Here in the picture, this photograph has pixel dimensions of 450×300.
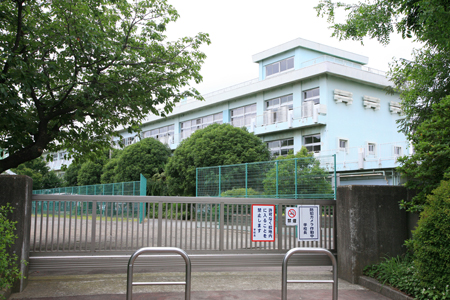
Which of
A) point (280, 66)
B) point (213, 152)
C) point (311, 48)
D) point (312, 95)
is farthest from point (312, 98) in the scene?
point (213, 152)

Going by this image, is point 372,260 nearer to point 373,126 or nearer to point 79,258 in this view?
point 79,258

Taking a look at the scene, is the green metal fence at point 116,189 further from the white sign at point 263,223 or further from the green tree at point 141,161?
the white sign at point 263,223

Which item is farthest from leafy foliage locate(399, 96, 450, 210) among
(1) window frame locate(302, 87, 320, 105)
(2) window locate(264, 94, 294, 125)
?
(2) window locate(264, 94, 294, 125)

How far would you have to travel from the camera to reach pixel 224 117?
32.8 meters

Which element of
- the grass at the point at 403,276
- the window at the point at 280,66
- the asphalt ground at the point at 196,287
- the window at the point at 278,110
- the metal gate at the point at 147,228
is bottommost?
the asphalt ground at the point at 196,287

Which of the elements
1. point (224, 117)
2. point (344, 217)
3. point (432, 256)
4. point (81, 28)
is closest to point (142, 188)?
point (224, 117)

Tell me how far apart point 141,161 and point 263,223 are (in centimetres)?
2627

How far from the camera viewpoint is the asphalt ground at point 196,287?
6027 millimetres

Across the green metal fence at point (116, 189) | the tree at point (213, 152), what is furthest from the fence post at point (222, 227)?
the green metal fence at point (116, 189)

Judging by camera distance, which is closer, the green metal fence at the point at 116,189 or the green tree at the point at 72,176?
the green metal fence at the point at 116,189

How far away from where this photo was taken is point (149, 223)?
7180mm

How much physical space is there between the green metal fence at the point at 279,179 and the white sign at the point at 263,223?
4.93 m

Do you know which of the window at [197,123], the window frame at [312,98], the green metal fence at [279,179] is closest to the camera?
the green metal fence at [279,179]

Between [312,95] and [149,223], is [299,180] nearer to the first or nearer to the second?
[149,223]
